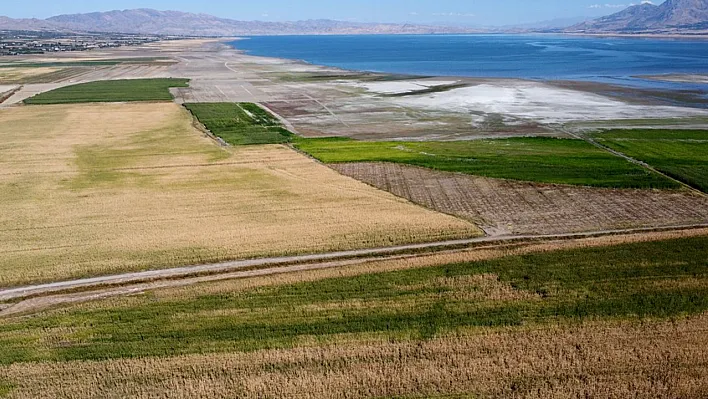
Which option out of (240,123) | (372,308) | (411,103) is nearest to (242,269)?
(372,308)

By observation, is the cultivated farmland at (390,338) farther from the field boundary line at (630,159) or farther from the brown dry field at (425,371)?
the field boundary line at (630,159)

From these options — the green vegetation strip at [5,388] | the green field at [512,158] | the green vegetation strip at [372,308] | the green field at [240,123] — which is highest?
the green field at [240,123]

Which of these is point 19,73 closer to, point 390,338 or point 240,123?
point 240,123

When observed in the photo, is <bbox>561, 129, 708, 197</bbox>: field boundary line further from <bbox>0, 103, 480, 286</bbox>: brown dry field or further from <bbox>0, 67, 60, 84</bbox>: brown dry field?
<bbox>0, 67, 60, 84</bbox>: brown dry field

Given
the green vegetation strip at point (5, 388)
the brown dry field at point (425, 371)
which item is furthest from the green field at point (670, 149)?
the green vegetation strip at point (5, 388)

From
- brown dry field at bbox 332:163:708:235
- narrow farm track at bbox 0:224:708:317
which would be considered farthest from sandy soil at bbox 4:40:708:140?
narrow farm track at bbox 0:224:708:317

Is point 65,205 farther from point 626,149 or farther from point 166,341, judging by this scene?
point 626,149
